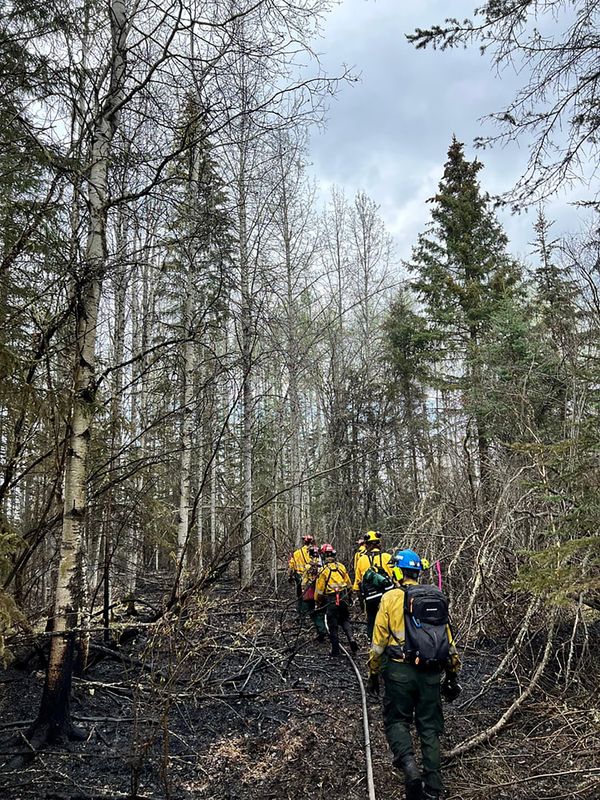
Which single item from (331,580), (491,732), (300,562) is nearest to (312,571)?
(331,580)

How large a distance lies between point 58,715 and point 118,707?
4.50 ft

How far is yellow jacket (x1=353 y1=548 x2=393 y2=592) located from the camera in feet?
30.1

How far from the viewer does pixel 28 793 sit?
4.24 m

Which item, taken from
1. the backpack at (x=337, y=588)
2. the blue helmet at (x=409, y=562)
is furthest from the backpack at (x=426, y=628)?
the backpack at (x=337, y=588)

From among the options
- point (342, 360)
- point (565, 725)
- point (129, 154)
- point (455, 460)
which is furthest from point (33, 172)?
point (342, 360)

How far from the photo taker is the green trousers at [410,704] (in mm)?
4754

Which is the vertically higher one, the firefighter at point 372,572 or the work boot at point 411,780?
the firefighter at point 372,572

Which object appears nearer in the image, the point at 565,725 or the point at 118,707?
the point at 565,725

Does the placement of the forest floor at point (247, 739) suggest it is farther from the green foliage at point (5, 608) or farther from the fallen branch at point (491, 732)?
the green foliage at point (5, 608)

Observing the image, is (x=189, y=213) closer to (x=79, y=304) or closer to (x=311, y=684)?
(x=79, y=304)

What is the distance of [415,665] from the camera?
191 inches

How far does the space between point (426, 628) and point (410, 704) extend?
72cm

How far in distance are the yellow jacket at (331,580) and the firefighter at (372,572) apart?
1.03ft

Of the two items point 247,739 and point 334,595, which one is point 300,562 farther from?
point 247,739
